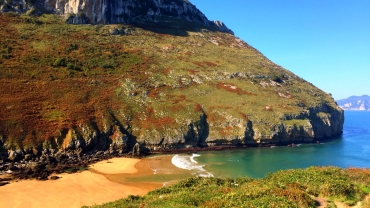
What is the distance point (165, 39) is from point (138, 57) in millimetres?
23352

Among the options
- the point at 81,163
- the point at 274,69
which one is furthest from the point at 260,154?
the point at 274,69

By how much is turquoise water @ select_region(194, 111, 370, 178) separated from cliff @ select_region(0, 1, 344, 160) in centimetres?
555

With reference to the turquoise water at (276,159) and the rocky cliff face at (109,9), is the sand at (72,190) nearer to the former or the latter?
the turquoise water at (276,159)

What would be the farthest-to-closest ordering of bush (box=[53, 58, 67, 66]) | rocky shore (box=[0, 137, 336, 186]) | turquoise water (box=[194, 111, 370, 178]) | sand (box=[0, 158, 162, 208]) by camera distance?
1. bush (box=[53, 58, 67, 66])
2. turquoise water (box=[194, 111, 370, 178])
3. rocky shore (box=[0, 137, 336, 186])
4. sand (box=[0, 158, 162, 208])

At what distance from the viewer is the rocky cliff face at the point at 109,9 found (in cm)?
9962

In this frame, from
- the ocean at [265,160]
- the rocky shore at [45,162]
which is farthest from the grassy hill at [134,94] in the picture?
the ocean at [265,160]

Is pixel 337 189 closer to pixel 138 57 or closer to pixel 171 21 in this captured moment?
pixel 138 57

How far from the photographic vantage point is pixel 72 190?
118 ft

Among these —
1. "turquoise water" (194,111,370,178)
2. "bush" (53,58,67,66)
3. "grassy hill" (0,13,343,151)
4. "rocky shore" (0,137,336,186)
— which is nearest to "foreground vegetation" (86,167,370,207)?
"turquoise water" (194,111,370,178)

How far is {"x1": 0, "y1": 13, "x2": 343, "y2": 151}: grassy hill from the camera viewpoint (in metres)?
54.1

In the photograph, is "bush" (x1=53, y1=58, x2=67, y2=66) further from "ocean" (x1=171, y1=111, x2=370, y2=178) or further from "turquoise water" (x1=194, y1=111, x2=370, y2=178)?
"turquoise water" (x1=194, y1=111, x2=370, y2=178)

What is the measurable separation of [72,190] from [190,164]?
71.8 feet

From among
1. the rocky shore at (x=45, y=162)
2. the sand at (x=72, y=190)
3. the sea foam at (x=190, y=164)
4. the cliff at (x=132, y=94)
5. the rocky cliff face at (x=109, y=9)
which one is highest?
the rocky cliff face at (x=109, y=9)

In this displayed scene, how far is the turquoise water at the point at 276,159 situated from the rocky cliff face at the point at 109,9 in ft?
248
